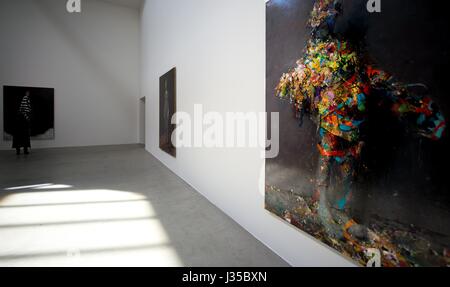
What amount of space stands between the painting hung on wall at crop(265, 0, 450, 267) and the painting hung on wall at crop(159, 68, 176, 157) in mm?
4439

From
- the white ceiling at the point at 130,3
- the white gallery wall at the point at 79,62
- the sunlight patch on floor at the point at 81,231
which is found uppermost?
the white ceiling at the point at 130,3

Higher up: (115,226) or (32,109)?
(32,109)

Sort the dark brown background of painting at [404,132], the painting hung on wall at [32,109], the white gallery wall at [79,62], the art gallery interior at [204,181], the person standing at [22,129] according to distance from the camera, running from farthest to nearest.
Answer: the white gallery wall at [79,62] < the painting hung on wall at [32,109] < the person standing at [22,129] < the art gallery interior at [204,181] < the dark brown background of painting at [404,132]

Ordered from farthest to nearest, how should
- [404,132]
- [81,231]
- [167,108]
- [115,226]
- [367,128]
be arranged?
[167,108] → [115,226] → [81,231] → [367,128] → [404,132]

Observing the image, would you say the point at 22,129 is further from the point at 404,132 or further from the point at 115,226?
the point at 404,132

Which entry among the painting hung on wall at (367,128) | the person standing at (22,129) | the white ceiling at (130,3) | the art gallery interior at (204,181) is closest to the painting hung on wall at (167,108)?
the art gallery interior at (204,181)

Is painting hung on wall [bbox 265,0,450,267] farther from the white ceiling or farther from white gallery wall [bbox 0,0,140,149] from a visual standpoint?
the white ceiling

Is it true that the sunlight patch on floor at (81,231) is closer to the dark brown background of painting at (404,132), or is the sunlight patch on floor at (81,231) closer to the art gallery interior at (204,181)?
the art gallery interior at (204,181)

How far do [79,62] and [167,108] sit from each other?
25.6 ft

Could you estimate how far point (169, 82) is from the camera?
22.0 ft

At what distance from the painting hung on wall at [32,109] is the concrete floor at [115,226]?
619cm

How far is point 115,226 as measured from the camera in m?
3.26

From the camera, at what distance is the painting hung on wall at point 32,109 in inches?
407

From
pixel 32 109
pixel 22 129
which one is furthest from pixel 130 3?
pixel 22 129
